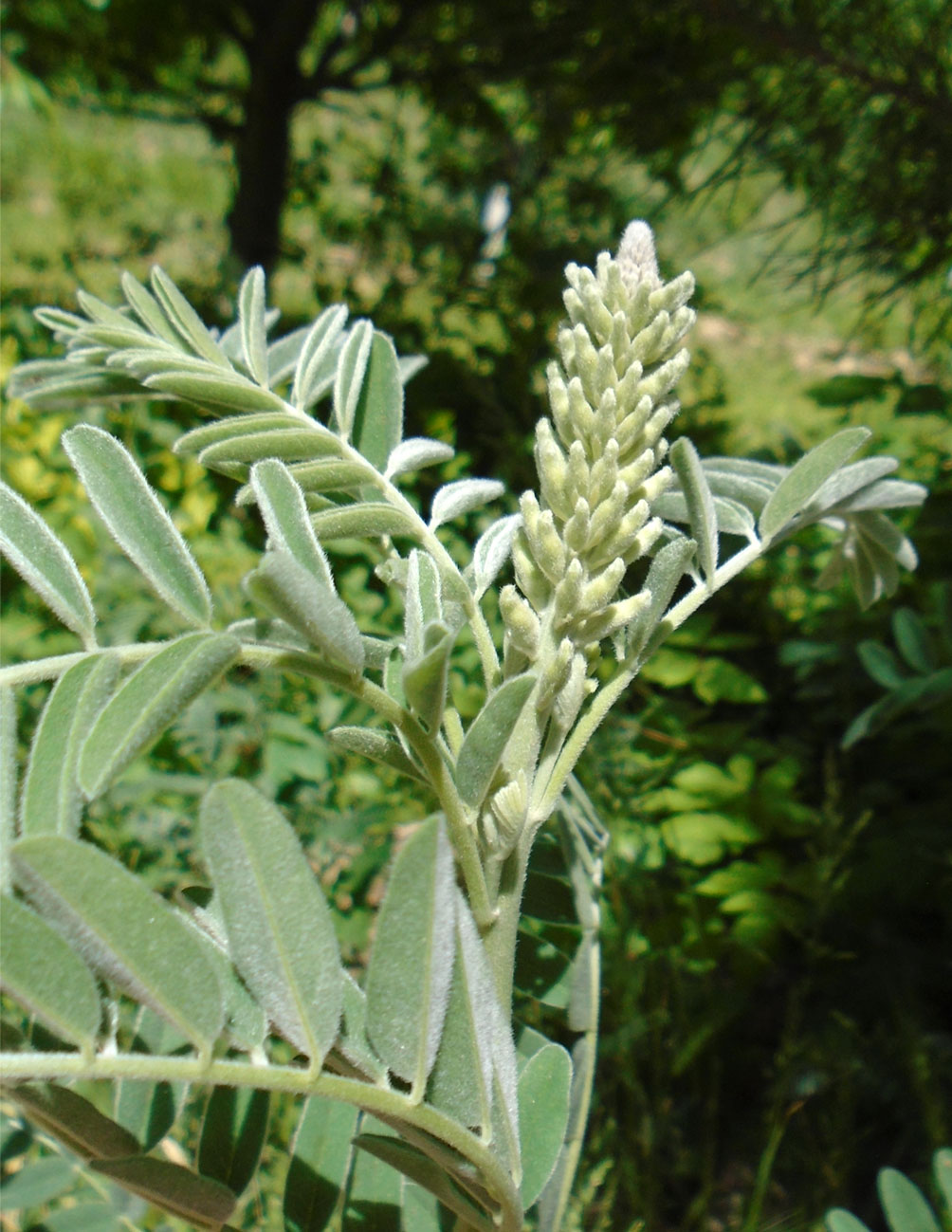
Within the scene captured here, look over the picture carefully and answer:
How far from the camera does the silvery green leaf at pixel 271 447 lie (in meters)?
0.57

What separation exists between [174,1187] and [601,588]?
0.33m

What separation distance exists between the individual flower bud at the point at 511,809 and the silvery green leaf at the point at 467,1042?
73 millimetres

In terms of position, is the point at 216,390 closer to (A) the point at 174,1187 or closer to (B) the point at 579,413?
(B) the point at 579,413

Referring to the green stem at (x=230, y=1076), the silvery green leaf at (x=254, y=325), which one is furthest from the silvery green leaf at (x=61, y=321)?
the green stem at (x=230, y=1076)

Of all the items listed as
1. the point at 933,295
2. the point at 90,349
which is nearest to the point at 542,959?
the point at 90,349

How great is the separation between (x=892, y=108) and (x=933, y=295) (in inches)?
15.0

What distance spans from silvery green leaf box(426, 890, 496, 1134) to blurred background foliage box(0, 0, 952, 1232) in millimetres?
407

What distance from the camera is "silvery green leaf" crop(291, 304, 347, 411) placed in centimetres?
73

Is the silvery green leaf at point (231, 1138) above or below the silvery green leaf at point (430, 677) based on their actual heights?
below

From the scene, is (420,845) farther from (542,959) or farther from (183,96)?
(183,96)

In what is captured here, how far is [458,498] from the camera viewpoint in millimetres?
646

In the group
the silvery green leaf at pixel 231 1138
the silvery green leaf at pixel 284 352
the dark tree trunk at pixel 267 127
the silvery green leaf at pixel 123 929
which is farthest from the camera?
the dark tree trunk at pixel 267 127

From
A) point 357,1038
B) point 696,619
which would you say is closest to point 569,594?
point 357,1038

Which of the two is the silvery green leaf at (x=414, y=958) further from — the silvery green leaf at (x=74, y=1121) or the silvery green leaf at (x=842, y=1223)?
the silvery green leaf at (x=842, y=1223)
